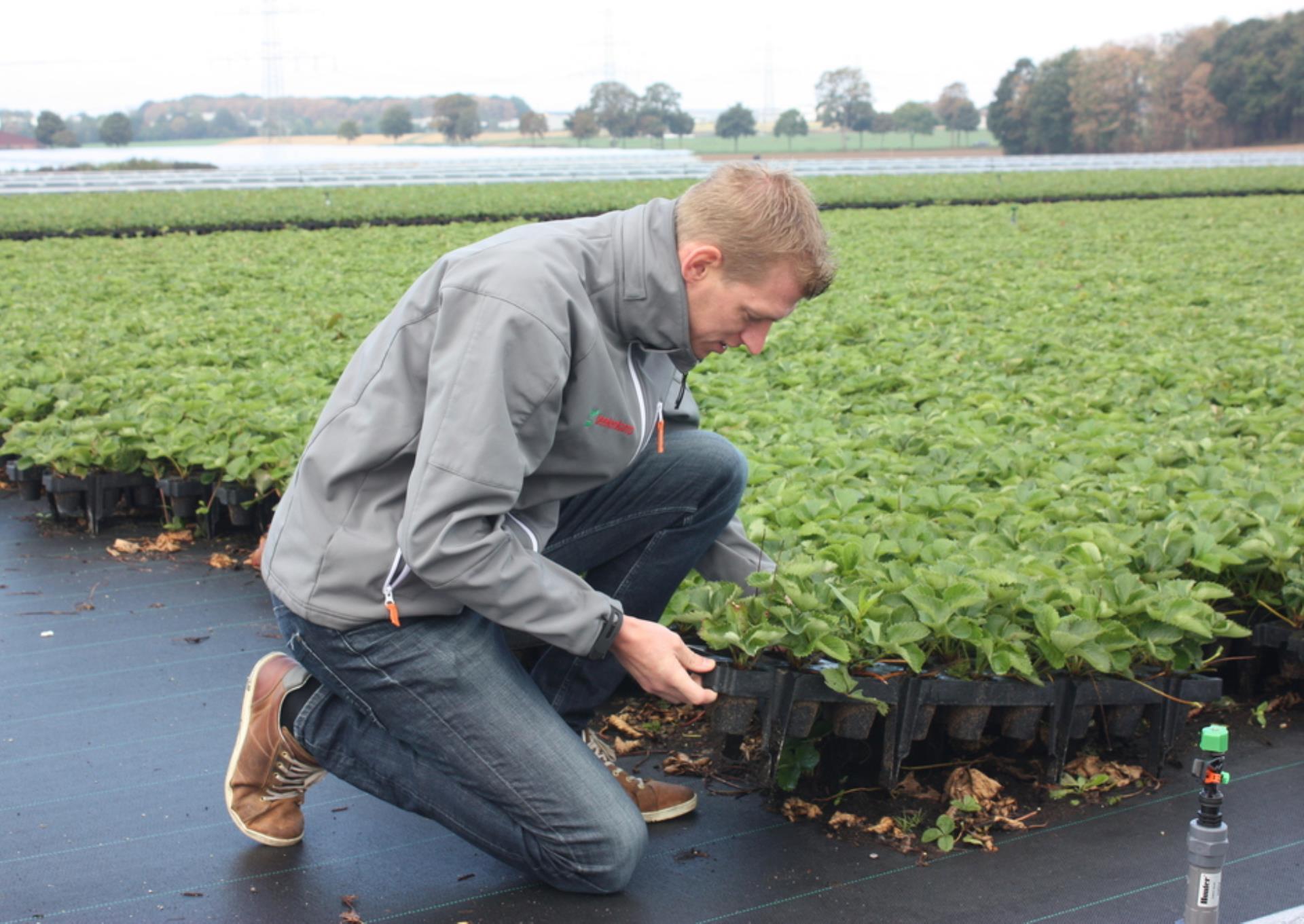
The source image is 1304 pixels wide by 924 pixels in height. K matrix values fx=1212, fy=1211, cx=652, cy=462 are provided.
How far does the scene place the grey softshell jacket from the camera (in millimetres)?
1820

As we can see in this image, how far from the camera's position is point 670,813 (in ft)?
8.00

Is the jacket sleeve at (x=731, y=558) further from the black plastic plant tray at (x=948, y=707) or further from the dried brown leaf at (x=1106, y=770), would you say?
the dried brown leaf at (x=1106, y=770)

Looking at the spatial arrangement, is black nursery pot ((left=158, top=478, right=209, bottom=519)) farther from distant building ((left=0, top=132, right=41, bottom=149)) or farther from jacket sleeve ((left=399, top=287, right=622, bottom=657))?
distant building ((left=0, top=132, right=41, bottom=149))

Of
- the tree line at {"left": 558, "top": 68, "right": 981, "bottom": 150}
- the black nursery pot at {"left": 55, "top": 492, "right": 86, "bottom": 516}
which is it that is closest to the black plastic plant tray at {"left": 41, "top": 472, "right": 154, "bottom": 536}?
the black nursery pot at {"left": 55, "top": 492, "right": 86, "bottom": 516}

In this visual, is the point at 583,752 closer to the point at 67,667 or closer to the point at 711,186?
the point at 711,186

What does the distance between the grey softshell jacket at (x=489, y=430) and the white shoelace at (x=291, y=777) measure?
405mm

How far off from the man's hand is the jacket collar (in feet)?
1.58

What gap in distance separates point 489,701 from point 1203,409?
147 inches

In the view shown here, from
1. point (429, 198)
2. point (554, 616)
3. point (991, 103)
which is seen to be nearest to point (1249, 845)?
point (554, 616)

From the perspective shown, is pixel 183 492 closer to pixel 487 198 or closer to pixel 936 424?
pixel 936 424

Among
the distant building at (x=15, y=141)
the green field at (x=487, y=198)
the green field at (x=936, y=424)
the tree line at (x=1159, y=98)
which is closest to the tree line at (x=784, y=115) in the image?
the tree line at (x=1159, y=98)

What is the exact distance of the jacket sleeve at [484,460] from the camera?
1.81m

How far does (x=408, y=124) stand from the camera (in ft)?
286

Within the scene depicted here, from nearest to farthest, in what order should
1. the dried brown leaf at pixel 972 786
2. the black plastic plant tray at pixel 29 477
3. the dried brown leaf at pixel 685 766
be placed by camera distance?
1. the dried brown leaf at pixel 972 786
2. the dried brown leaf at pixel 685 766
3. the black plastic plant tray at pixel 29 477
